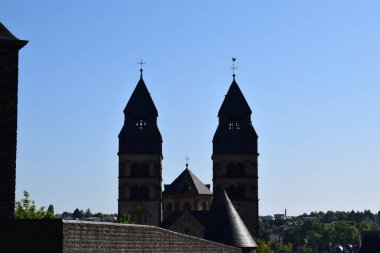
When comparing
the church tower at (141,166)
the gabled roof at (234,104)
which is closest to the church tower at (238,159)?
the gabled roof at (234,104)

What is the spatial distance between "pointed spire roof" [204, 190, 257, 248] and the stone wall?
4042 centimetres

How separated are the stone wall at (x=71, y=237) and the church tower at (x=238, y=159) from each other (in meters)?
69.3

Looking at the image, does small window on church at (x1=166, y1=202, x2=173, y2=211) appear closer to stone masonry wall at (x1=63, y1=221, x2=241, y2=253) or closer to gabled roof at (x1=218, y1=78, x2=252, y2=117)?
gabled roof at (x1=218, y1=78, x2=252, y2=117)

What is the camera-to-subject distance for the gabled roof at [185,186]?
372 feet

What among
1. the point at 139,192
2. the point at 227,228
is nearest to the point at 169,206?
the point at 139,192

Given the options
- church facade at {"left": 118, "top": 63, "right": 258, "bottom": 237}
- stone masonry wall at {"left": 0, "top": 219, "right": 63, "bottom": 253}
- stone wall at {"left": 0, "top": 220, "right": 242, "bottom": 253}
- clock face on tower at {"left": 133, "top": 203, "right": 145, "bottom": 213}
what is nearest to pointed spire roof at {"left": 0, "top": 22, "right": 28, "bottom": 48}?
stone wall at {"left": 0, "top": 220, "right": 242, "bottom": 253}

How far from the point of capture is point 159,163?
339 ft

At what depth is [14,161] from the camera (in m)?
31.9

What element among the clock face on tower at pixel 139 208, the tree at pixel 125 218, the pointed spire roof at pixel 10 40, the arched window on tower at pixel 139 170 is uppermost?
the arched window on tower at pixel 139 170

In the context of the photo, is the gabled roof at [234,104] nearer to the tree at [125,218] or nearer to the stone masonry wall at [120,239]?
the tree at [125,218]

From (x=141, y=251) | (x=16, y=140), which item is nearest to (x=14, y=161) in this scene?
(x=16, y=140)

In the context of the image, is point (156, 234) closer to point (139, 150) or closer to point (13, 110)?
Result: point (13, 110)

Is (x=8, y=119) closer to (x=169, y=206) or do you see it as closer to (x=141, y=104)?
(x=141, y=104)

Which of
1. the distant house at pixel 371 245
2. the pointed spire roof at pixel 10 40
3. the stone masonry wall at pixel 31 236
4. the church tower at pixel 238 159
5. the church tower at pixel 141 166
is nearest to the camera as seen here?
the stone masonry wall at pixel 31 236
